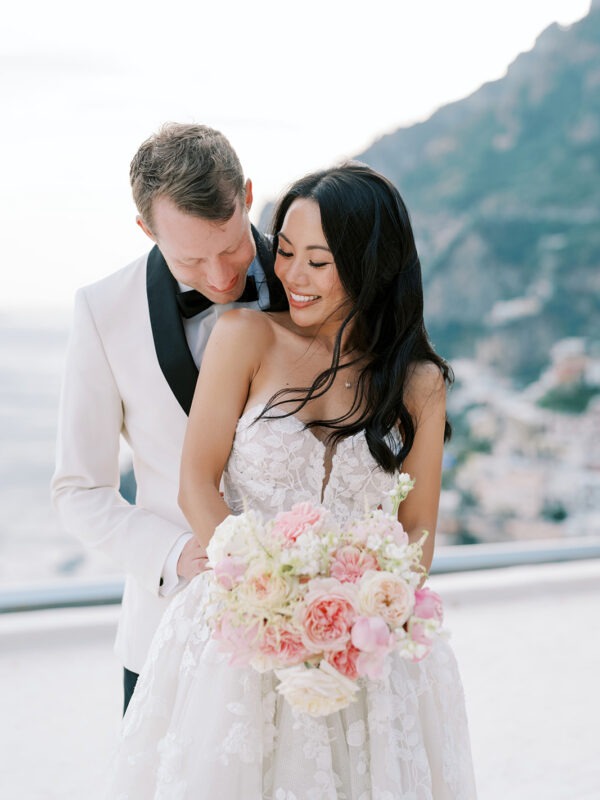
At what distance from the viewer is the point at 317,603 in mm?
1354

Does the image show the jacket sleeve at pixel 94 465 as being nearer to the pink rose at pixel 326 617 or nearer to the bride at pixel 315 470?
the bride at pixel 315 470

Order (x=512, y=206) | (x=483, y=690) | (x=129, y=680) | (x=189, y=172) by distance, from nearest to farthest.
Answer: (x=189, y=172), (x=129, y=680), (x=483, y=690), (x=512, y=206)

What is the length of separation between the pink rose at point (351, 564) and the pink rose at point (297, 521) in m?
0.06

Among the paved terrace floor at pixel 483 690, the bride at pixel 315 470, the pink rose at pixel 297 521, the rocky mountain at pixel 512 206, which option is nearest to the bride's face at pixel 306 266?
the bride at pixel 315 470

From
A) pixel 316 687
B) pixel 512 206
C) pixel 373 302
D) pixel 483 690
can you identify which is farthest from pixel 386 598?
pixel 512 206

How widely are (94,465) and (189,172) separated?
2.19 feet

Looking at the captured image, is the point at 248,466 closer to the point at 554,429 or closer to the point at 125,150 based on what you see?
the point at 125,150

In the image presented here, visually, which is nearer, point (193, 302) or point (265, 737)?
point (265, 737)

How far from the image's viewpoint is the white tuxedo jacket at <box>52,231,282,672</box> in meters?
2.00

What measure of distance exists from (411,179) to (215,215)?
751 centimetres

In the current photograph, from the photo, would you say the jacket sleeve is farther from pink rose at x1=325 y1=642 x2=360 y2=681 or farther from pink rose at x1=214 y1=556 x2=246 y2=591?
pink rose at x1=325 y1=642 x2=360 y2=681

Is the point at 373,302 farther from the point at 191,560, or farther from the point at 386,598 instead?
the point at 386,598

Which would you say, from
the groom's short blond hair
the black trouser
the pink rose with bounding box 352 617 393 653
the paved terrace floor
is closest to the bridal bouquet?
the pink rose with bounding box 352 617 393 653

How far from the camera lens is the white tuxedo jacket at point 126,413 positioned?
1996mm
